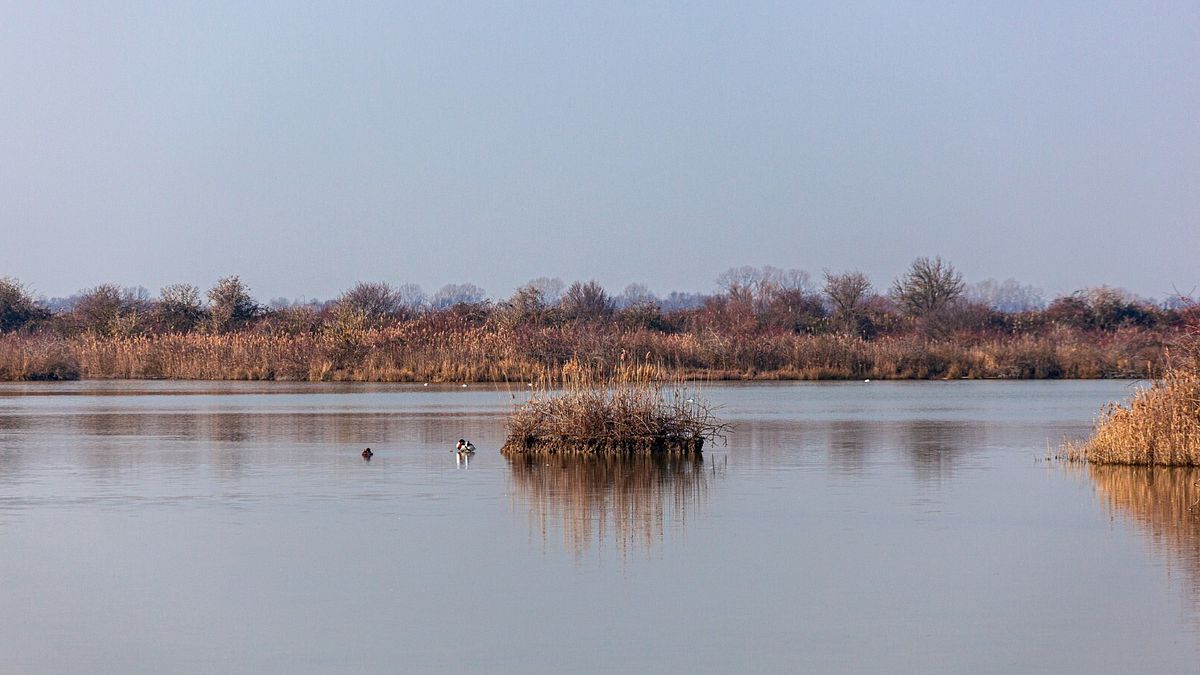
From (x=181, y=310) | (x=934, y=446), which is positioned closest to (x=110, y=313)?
(x=181, y=310)

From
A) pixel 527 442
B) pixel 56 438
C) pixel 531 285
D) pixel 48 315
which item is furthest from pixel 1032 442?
pixel 48 315

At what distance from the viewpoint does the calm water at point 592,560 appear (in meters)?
9.00

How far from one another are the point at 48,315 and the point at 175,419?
33.8 meters

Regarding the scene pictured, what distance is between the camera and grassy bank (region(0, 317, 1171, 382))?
141 ft

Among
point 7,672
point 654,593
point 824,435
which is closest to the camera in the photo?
point 7,672

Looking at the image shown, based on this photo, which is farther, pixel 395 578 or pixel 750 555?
pixel 750 555

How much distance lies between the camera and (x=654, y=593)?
10664mm

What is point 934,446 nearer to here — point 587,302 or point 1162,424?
point 1162,424

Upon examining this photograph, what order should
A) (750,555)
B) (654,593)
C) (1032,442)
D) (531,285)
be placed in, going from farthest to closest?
(531,285)
(1032,442)
(750,555)
(654,593)

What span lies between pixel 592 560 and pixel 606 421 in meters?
7.34

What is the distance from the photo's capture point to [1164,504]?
49.0 feet

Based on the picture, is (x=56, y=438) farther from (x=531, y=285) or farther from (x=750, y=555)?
(x=531, y=285)

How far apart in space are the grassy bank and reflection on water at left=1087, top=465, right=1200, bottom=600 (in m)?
24.7

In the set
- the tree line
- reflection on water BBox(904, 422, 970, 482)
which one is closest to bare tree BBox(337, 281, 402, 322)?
the tree line
